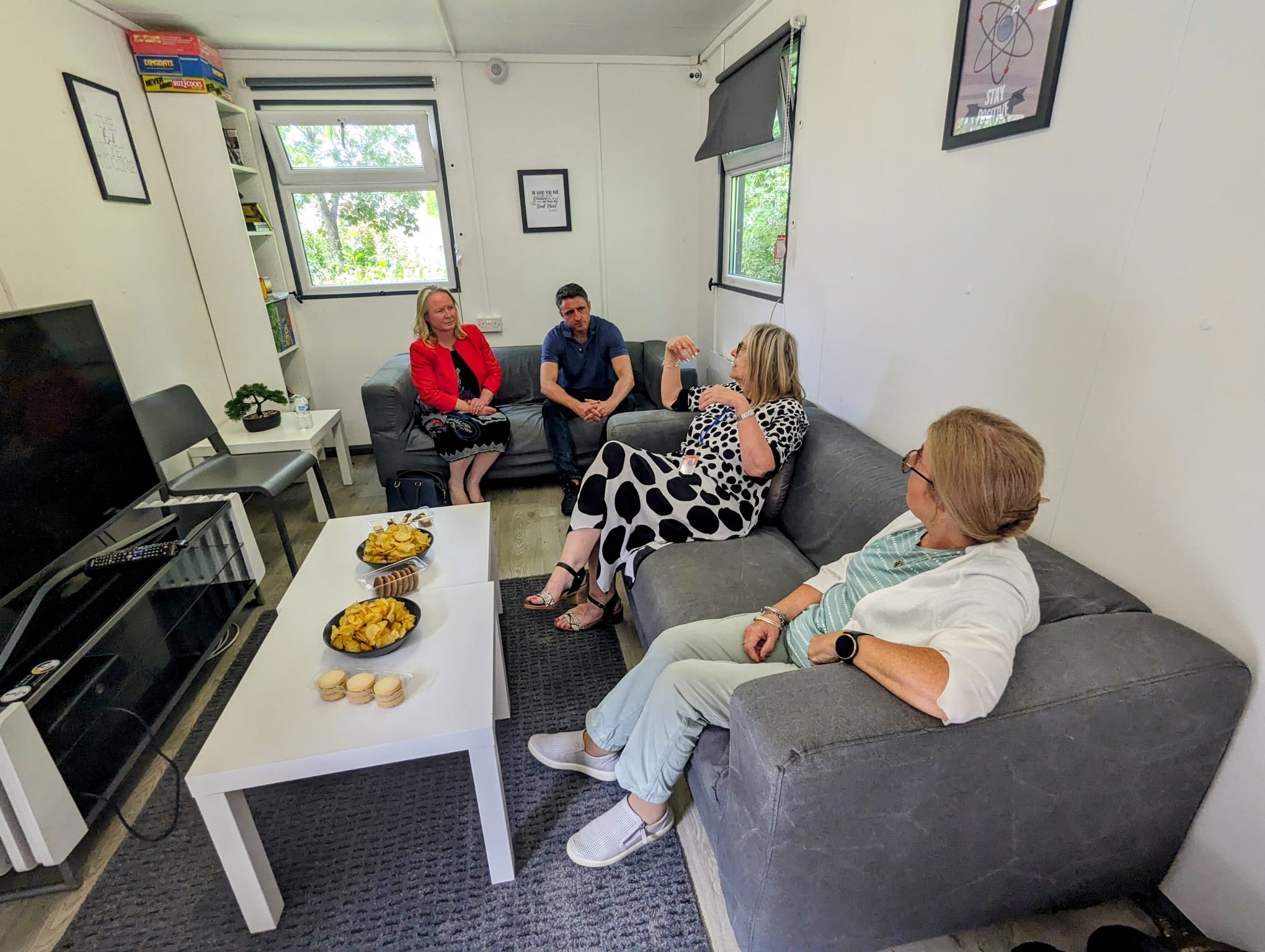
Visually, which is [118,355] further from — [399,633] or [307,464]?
[399,633]

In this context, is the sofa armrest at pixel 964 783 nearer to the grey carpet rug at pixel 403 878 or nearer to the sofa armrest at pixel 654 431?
the grey carpet rug at pixel 403 878

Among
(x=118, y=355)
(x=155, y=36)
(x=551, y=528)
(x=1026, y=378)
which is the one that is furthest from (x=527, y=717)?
(x=155, y=36)

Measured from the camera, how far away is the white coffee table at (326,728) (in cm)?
112

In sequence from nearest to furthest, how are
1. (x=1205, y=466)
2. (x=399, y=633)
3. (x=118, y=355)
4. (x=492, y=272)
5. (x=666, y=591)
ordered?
(x=1205, y=466) → (x=399, y=633) → (x=666, y=591) → (x=118, y=355) → (x=492, y=272)

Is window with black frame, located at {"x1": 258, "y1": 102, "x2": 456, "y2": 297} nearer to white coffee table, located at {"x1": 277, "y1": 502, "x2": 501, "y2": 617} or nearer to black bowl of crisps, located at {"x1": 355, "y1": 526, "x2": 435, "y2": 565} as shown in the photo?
white coffee table, located at {"x1": 277, "y1": 502, "x2": 501, "y2": 617}

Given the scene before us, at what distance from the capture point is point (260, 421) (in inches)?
116

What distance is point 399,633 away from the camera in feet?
4.57

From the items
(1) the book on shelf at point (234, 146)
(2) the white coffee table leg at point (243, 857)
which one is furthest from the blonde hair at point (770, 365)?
(1) the book on shelf at point (234, 146)

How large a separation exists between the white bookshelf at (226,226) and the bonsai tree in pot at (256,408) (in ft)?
1.41

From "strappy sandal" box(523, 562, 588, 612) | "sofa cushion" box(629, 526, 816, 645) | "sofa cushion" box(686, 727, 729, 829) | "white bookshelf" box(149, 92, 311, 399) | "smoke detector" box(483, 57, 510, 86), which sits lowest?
"strappy sandal" box(523, 562, 588, 612)

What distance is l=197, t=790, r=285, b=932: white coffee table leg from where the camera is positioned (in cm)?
112

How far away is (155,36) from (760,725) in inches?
154

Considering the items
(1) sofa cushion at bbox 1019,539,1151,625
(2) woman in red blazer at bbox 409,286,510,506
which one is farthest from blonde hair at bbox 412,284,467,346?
(1) sofa cushion at bbox 1019,539,1151,625

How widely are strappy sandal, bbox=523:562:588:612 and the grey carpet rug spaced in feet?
1.63
